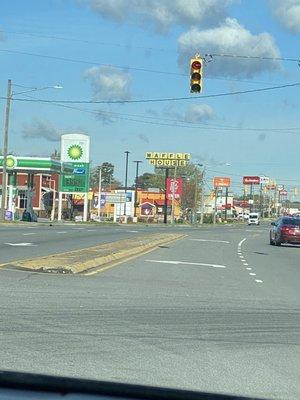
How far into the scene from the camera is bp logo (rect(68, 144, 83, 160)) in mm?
82562

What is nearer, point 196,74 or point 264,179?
point 196,74

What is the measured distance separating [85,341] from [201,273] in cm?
1048

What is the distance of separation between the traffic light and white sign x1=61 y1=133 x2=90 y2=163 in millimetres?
60554

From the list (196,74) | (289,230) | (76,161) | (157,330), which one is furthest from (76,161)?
(157,330)

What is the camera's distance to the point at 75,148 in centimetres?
8275

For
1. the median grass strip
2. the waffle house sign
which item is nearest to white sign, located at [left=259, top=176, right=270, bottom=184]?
the waffle house sign

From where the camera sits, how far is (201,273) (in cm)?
1897

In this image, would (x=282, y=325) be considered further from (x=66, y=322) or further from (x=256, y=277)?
(x=256, y=277)

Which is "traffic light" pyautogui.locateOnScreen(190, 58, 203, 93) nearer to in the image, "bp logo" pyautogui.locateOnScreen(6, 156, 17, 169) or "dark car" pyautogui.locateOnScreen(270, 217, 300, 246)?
"dark car" pyautogui.locateOnScreen(270, 217, 300, 246)

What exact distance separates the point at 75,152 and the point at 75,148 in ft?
1.58

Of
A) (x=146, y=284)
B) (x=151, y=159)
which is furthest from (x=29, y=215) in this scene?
(x=146, y=284)

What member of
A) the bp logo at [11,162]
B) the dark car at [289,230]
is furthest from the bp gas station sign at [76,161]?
the dark car at [289,230]

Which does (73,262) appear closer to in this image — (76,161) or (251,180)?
(76,161)

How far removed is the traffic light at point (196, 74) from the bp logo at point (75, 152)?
200 feet
